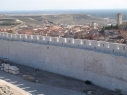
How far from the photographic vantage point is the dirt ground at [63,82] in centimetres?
1573

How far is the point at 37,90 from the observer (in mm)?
15562

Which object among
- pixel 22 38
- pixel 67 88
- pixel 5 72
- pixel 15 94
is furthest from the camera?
pixel 22 38

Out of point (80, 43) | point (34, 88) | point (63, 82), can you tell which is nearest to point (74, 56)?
point (80, 43)

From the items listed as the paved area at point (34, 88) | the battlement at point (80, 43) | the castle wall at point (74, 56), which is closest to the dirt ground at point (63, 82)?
the castle wall at point (74, 56)

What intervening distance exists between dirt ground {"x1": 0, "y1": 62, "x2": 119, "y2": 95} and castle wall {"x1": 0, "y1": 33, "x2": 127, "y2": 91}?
386mm

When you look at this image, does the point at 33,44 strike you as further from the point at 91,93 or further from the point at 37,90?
the point at 91,93

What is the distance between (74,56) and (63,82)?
72.1 inches

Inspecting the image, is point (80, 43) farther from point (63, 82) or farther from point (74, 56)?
point (63, 82)

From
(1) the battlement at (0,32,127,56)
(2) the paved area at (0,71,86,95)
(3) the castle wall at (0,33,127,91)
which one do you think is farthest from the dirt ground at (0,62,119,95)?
(1) the battlement at (0,32,127,56)

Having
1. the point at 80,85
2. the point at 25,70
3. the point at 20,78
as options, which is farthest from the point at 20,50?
the point at 80,85

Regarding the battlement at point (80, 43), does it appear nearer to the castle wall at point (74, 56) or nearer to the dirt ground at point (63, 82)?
the castle wall at point (74, 56)

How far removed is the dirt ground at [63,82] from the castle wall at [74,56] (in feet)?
1.27

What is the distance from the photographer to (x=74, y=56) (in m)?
18.2

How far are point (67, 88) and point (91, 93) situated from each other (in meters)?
1.48
